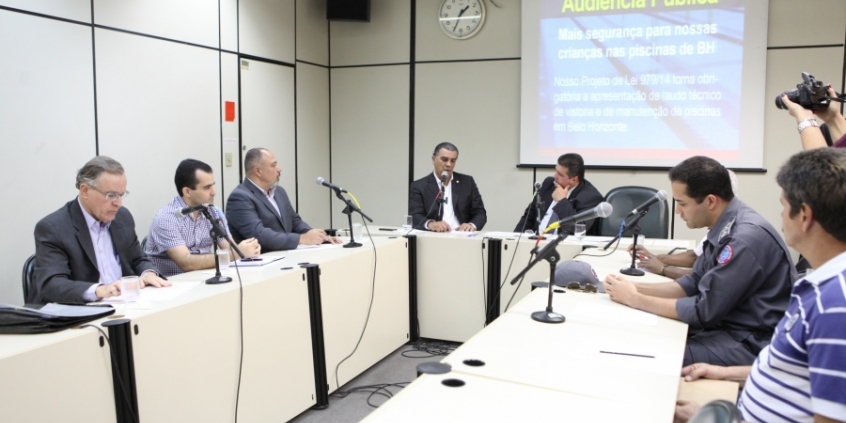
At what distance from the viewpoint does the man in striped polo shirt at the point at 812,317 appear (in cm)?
106

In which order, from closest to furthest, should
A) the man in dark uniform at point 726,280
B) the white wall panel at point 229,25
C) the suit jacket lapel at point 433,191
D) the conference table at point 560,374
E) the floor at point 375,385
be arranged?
the conference table at point 560,374
the man in dark uniform at point 726,280
the floor at point 375,385
the suit jacket lapel at point 433,191
the white wall panel at point 229,25

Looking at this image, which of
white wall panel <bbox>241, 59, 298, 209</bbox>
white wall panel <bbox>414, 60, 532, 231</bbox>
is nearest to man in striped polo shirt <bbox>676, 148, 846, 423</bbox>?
white wall panel <bbox>414, 60, 532, 231</bbox>

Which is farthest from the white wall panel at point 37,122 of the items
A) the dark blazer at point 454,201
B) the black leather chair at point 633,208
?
the black leather chair at point 633,208

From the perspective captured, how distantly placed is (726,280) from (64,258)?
2512 millimetres

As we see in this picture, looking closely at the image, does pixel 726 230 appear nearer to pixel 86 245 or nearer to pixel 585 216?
pixel 585 216

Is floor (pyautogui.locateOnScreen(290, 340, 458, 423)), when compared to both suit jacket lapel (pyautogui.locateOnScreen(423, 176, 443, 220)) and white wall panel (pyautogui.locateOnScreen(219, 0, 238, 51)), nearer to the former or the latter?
suit jacket lapel (pyautogui.locateOnScreen(423, 176, 443, 220))

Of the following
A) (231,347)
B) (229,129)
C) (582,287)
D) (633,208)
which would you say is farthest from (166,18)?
(633,208)

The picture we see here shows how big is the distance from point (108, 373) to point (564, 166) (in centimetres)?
330

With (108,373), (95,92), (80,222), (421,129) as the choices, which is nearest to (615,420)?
(108,373)

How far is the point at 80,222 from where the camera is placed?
97.0 inches

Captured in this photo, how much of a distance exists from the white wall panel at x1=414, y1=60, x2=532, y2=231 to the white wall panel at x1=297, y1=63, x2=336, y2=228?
39.8 inches

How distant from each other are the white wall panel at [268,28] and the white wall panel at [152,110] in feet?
1.51

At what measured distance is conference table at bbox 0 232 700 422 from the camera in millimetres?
1746

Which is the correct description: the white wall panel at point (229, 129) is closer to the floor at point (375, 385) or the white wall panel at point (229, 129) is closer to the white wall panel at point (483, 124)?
the white wall panel at point (483, 124)
